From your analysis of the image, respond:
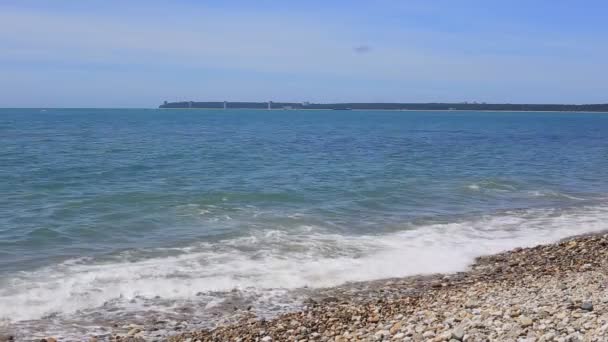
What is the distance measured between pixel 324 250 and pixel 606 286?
21.6 ft

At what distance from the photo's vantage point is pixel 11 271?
12.6 meters

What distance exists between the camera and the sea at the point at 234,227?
1111 centimetres

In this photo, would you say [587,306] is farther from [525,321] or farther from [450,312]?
[450,312]

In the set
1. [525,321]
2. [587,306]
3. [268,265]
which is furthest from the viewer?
[268,265]

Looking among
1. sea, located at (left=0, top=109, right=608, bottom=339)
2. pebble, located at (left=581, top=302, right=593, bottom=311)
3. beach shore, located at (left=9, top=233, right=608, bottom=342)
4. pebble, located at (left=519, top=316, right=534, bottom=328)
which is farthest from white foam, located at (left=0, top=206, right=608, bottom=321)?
pebble, located at (left=581, top=302, right=593, bottom=311)

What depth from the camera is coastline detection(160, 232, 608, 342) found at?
24.3ft

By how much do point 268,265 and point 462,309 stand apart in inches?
209

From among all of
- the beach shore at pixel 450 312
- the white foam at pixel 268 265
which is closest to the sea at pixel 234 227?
the white foam at pixel 268 265

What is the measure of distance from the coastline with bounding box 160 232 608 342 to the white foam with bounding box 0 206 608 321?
3.45ft

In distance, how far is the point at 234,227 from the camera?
674 inches

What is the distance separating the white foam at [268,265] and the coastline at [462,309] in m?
1.05

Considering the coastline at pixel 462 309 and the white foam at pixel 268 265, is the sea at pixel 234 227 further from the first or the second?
the coastline at pixel 462 309

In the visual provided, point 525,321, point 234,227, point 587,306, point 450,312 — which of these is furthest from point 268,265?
point 587,306

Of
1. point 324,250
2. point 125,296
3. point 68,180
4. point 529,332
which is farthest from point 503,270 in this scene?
point 68,180
